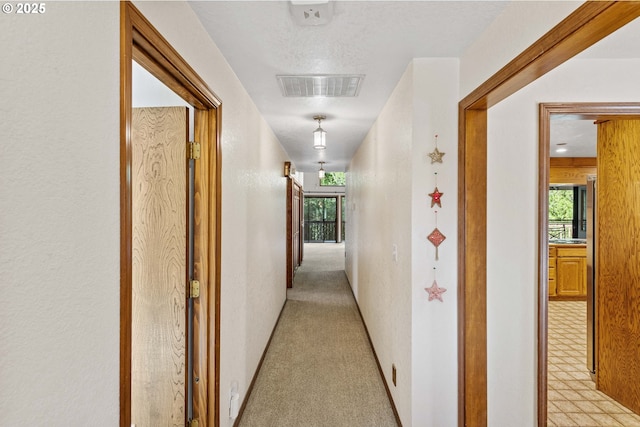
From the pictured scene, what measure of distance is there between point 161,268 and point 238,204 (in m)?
0.71

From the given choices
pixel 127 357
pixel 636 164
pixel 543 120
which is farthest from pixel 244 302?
pixel 636 164

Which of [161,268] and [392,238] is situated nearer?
[161,268]

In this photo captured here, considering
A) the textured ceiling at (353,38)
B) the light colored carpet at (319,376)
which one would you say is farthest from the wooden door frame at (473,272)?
the light colored carpet at (319,376)

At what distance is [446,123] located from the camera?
1.88 meters

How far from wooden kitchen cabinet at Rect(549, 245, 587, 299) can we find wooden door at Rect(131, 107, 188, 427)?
595 cm

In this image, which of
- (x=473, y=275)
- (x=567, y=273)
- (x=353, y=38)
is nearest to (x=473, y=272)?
(x=473, y=275)

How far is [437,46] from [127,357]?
2.02m

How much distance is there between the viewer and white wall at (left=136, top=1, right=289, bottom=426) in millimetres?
1429

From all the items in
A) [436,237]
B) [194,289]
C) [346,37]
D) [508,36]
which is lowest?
[194,289]

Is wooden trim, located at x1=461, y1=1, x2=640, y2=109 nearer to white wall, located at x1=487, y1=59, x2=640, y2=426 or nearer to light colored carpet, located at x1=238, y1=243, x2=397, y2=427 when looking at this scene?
white wall, located at x1=487, y1=59, x2=640, y2=426

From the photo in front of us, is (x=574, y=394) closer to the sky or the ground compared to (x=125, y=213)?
closer to the ground

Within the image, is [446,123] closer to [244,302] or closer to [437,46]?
[437,46]

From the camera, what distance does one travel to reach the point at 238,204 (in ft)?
7.29
